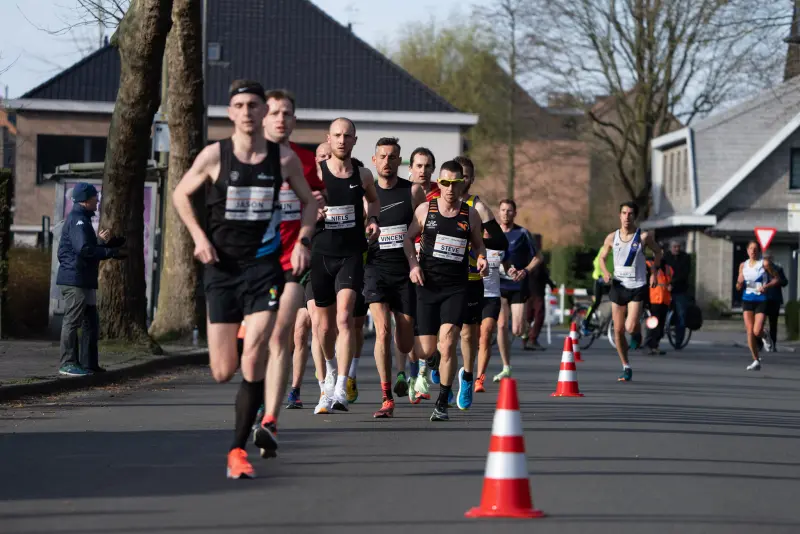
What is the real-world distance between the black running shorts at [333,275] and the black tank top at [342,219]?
5 centimetres

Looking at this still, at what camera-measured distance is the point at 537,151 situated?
77250 mm

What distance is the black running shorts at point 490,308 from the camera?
15.2 metres

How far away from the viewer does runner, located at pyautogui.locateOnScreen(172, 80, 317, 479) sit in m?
8.52

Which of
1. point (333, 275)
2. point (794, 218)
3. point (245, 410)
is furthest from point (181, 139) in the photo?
point (794, 218)

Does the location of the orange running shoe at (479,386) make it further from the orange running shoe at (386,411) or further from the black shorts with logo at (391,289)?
the orange running shoe at (386,411)

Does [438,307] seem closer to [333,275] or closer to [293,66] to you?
[333,275]

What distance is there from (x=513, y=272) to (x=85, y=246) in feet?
15.5

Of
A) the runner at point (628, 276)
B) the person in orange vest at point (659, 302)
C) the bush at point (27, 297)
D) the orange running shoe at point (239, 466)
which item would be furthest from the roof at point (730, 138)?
the orange running shoe at point (239, 466)

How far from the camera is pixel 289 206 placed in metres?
10.7

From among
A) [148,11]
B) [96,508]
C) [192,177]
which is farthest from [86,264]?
[96,508]

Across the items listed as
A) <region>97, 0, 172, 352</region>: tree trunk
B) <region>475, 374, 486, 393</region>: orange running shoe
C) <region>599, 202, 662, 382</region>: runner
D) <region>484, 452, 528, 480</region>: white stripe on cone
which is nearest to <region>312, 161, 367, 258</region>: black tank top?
<region>475, 374, 486, 393</region>: orange running shoe

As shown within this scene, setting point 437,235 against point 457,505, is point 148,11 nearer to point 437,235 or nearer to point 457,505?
point 437,235

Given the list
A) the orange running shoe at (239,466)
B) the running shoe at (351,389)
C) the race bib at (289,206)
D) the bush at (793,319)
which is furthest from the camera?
the bush at (793,319)

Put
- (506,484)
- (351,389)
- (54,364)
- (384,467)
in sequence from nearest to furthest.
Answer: (506,484), (384,467), (351,389), (54,364)
